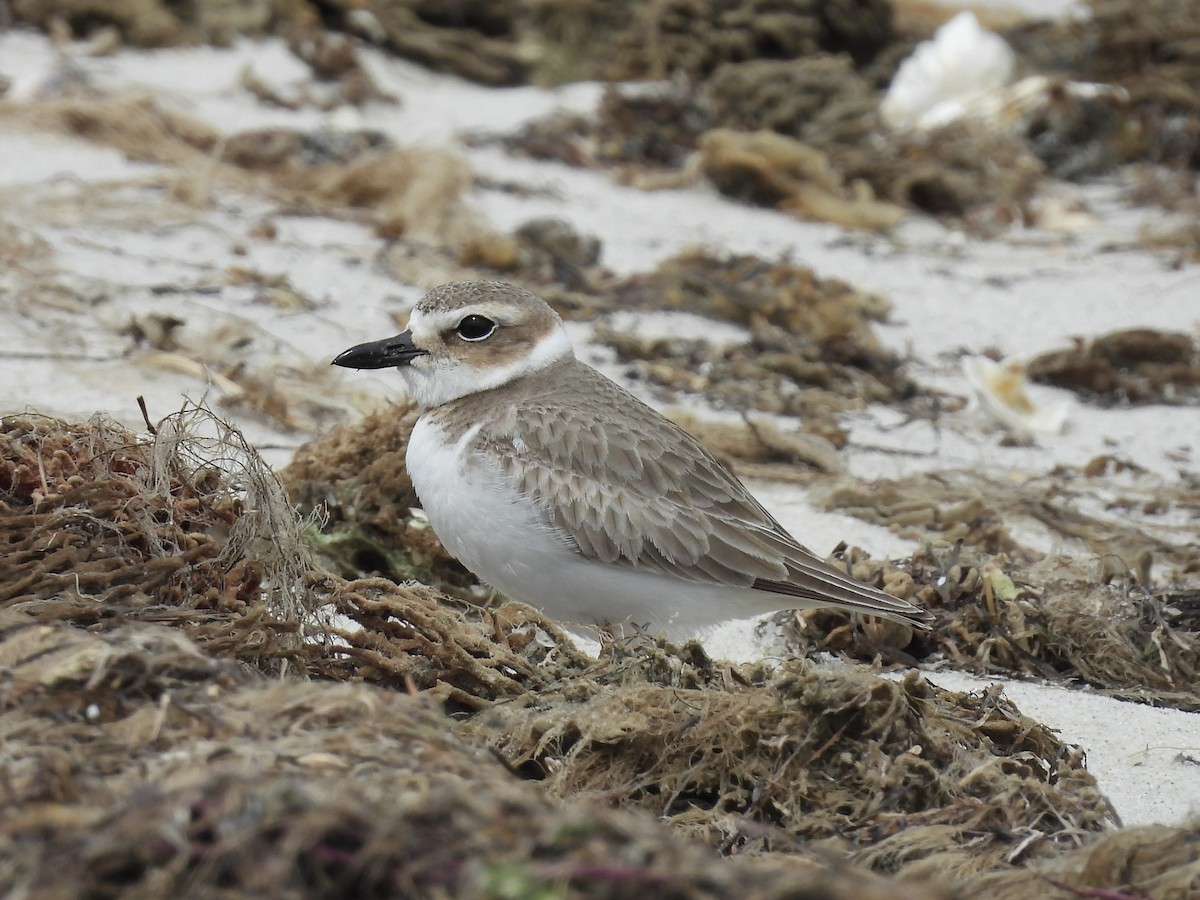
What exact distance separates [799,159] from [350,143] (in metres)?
2.68

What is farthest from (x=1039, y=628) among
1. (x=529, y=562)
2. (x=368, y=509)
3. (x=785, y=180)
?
(x=785, y=180)

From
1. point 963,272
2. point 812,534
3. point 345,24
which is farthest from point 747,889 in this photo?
point 345,24

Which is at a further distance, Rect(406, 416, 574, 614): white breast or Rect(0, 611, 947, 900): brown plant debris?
Rect(406, 416, 574, 614): white breast

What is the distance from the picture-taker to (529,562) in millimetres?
4008

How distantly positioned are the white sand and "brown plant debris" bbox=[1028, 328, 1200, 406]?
159 mm

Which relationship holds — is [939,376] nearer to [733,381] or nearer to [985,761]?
[733,381]

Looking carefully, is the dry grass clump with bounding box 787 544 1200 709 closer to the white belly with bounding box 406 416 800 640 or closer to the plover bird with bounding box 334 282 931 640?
the plover bird with bounding box 334 282 931 640

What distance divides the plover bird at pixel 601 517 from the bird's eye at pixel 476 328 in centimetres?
11

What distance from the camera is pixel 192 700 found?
2551mm

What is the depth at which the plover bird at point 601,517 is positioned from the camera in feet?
13.3

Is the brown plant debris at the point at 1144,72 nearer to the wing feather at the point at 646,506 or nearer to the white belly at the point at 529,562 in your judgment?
the wing feather at the point at 646,506

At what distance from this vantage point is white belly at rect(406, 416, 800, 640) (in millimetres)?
4004

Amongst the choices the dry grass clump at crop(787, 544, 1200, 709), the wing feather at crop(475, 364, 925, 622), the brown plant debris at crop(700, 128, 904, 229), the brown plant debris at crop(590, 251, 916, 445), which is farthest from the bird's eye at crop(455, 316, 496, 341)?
the brown plant debris at crop(700, 128, 904, 229)

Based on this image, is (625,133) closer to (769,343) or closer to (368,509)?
(769,343)
